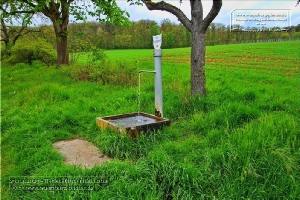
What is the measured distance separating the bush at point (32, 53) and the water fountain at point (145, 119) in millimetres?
12996

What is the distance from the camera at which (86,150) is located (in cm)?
487

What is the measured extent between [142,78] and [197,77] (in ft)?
14.8

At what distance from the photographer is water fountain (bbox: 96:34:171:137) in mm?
4879

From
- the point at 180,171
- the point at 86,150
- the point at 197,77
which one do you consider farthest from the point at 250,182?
the point at 197,77

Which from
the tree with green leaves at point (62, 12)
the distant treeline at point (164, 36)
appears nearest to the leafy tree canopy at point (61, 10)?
the tree with green leaves at point (62, 12)

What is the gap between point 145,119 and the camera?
576cm

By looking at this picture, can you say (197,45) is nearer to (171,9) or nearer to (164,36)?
(171,9)

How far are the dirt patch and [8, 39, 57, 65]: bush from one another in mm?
13247

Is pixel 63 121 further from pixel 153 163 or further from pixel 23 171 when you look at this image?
pixel 153 163

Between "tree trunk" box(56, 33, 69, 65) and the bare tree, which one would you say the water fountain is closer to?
the bare tree

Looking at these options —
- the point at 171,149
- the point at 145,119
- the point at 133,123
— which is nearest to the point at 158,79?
the point at 145,119

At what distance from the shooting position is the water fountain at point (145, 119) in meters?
4.88

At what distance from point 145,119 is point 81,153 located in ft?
5.20

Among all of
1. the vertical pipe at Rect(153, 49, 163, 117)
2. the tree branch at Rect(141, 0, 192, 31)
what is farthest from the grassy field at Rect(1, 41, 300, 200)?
the tree branch at Rect(141, 0, 192, 31)
